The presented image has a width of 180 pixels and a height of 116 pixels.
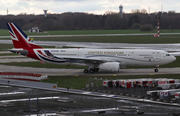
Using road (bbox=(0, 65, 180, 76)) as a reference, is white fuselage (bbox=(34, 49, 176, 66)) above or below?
above

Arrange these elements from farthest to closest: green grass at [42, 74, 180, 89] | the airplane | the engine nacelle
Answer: the airplane < the engine nacelle < green grass at [42, 74, 180, 89]

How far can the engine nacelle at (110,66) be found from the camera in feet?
172

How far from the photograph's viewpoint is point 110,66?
5281 cm

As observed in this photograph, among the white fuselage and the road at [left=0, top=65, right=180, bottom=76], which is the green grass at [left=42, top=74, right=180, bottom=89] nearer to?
the road at [left=0, top=65, right=180, bottom=76]

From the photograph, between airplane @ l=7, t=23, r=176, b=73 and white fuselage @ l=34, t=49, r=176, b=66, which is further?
white fuselage @ l=34, t=49, r=176, b=66

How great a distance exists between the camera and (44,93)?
37.7 metres

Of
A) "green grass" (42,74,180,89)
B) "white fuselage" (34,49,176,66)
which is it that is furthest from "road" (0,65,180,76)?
"green grass" (42,74,180,89)

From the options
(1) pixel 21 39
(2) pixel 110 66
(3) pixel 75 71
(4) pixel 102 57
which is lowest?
(3) pixel 75 71

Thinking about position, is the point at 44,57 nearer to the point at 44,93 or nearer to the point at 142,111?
the point at 44,93

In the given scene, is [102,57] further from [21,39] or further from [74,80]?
[21,39]

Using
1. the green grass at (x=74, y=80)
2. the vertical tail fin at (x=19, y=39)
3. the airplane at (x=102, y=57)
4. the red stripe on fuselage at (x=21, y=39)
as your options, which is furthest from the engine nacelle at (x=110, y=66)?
the red stripe on fuselage at (x=21, y=39)

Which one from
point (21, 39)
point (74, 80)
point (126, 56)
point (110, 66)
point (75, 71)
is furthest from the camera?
point (21, 39)

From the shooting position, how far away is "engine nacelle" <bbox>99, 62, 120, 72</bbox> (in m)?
52.6

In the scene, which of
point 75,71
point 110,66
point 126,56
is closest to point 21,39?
point 75,71
